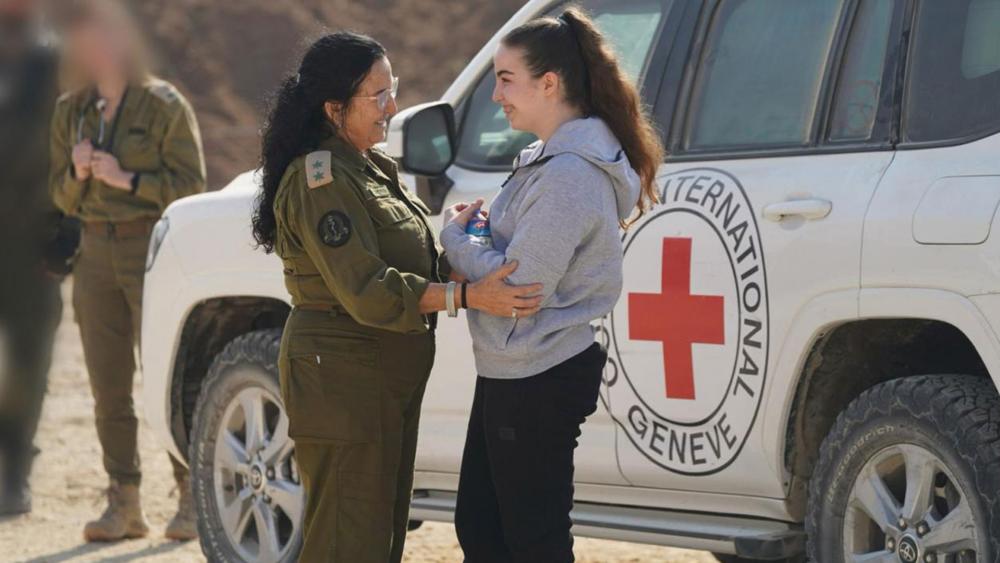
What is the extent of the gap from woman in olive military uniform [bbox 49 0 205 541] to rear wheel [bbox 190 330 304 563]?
1.14 metres

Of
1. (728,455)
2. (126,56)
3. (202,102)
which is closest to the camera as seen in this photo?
(728,455)

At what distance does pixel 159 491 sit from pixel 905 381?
15.8ft

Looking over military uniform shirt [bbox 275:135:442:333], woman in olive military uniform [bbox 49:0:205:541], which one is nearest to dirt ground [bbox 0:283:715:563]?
woman in olive military uniform [bbox 49:0:205:541]

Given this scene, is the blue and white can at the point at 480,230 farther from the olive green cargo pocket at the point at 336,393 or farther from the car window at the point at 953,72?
the car window at the point at 953,72

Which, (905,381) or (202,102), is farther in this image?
(202,102)

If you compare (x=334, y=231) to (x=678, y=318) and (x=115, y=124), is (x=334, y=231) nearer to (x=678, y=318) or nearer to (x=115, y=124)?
(x=678, y=318)

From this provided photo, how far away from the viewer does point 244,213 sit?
6332 millimetres

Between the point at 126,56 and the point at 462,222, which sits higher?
the point at 126,56

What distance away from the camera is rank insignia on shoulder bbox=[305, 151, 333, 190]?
4336mm

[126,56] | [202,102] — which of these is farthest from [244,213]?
[202,102]

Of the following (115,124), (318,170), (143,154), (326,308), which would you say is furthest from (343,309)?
(115,124)

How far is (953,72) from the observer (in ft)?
15.4

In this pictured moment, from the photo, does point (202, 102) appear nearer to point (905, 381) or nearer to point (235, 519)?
point (235, 519)

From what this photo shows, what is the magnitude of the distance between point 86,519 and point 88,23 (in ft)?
7.02
